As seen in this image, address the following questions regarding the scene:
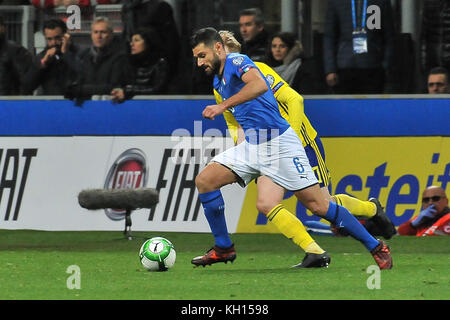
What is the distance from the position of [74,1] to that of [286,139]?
18.3 feet

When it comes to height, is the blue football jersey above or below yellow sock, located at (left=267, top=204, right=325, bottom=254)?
above

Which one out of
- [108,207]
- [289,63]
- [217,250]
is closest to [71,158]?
[108,207]

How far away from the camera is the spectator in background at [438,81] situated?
1335cm

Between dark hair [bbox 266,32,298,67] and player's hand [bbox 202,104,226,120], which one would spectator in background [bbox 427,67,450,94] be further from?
player's hand [bbox 202,104,226,120]

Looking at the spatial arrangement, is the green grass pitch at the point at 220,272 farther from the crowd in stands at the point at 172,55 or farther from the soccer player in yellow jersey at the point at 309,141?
the crowd in stands at the point at 172,55

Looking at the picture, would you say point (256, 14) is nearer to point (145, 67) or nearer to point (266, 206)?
point (145, 67)

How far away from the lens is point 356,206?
10625mm

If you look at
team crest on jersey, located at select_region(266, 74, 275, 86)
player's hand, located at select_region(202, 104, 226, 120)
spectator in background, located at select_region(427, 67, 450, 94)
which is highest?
team crest on jersey, located at select_region(266, 74, 275, 86)

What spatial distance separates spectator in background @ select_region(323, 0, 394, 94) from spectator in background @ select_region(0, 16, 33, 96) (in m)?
3.49

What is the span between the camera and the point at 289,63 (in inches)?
531

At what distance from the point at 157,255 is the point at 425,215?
414cm

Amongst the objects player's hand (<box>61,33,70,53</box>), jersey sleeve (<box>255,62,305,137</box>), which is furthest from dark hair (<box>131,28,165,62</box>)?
jersey sleeve (<box>255,62,305,137</box>)

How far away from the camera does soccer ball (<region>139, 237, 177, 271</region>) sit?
9.70 meters

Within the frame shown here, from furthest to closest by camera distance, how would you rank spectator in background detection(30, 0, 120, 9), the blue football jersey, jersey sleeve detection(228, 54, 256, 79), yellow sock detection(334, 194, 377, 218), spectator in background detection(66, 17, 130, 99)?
spectator in background detection(30, 0, 120, 9) < spectator in background detection(66, 17, 130, 99) < yellow sock detection(334, 194, 377, 218) < the blue football jersey < jersey sleeve detection(228, 54, 256, 79)
